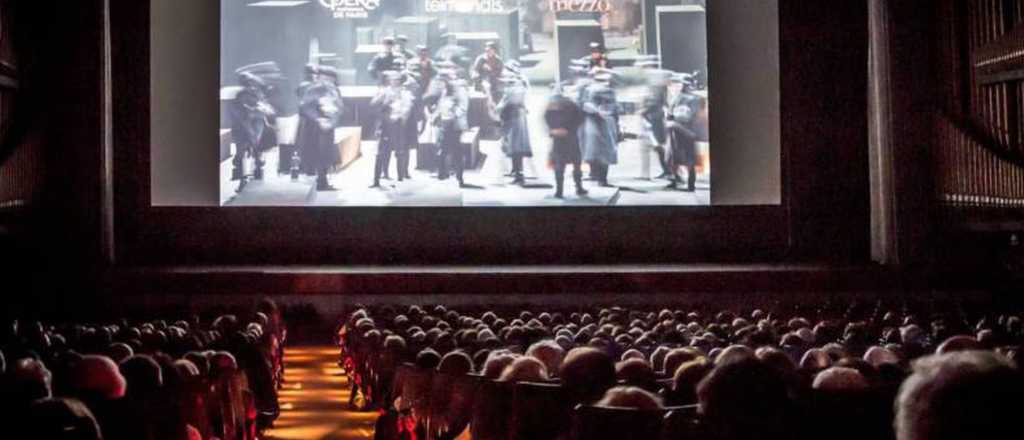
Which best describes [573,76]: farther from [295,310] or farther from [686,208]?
[295,310]

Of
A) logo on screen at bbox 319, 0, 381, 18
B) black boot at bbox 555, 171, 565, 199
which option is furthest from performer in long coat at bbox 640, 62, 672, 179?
logo on screen at bbox 319, 0, 381, 18

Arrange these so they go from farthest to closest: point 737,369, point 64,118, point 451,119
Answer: point 451,119 → point 64,118 → point 737,369

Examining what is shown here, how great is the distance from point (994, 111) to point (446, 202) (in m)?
6.28

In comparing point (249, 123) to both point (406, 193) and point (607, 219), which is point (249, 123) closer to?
point (406, 193)

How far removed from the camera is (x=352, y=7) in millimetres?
16953

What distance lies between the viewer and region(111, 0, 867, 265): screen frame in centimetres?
1667

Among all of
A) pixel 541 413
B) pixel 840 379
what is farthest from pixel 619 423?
pixel 840 379

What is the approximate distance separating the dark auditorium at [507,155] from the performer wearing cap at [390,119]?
0.09ft

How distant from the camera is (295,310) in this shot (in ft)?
48.7

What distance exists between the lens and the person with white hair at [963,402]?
1.62 metres

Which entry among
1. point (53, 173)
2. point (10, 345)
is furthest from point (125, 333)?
point (53, 173)

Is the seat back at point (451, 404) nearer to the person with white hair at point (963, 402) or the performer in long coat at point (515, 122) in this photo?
the person with white hair at point (963, 402)

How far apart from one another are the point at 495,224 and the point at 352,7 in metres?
3.14

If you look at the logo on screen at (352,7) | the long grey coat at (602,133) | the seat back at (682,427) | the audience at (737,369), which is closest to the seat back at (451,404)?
the audience at (737,369)
